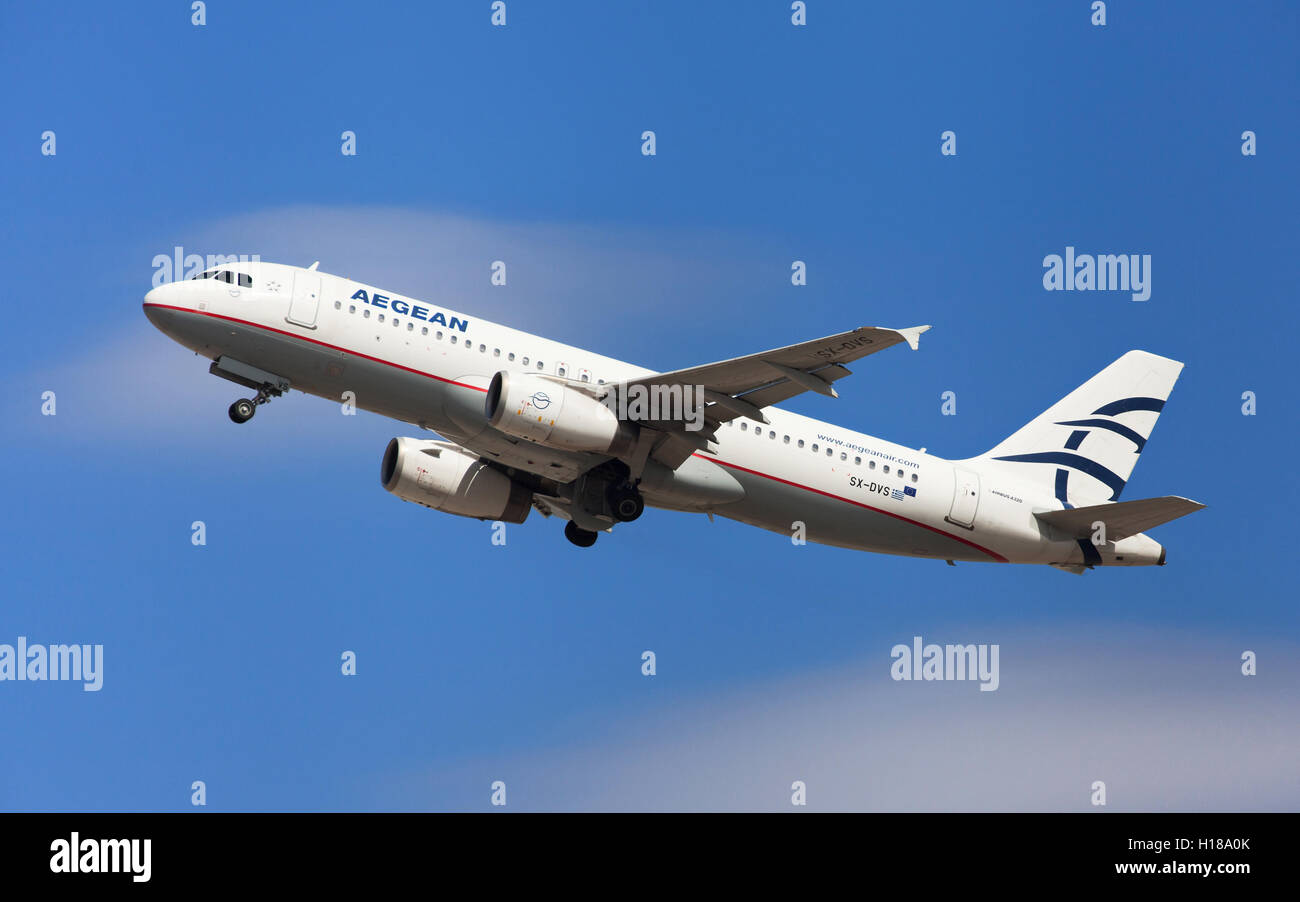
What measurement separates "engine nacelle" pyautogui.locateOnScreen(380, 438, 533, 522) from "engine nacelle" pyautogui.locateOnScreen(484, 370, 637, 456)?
582cm

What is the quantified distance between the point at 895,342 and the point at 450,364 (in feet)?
36.2

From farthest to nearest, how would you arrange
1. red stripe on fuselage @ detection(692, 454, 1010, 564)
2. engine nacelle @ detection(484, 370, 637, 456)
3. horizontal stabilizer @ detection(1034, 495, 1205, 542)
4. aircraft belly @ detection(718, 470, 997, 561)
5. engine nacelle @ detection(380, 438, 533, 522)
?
engine nacelle @ detection(380, 438, 533, 522) → aircraft belly @ detection(718, 470, 997, 561) → red stripe on fuselage @ detection(692, 454, 1010, 564) → horizontal stabilizer @ detection(1034, 495, 1205, 542) → engine nacelle @ detection(484, 370, 637, 456)

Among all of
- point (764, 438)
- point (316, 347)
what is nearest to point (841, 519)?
point (764, 438)

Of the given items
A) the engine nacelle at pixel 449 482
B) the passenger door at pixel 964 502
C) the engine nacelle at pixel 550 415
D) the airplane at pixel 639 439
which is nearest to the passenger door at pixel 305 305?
the airplane at pixel 639 439

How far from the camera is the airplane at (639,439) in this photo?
3841 cm

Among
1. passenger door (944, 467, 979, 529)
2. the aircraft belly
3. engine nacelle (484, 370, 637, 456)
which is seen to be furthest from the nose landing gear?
passenger door (944, 467, 979, 529)

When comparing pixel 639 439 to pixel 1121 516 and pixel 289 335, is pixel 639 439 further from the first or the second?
pixel 1121 516

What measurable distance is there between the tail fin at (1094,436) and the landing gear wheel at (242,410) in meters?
20.0

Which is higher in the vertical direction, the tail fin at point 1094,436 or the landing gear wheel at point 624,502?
the tail fin at point 1094,436

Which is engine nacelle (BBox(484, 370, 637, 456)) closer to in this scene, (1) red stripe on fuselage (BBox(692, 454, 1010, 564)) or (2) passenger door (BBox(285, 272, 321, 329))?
(1) red stripe on fuselage (BBox(692, 454, 1010, 564))

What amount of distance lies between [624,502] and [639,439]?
1950 mm

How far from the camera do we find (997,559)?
4334 cm

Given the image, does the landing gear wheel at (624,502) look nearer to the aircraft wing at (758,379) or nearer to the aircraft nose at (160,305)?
the aircraft wing at (758,379)

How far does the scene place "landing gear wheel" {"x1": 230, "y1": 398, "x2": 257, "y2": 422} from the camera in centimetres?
3872
